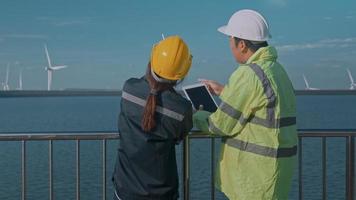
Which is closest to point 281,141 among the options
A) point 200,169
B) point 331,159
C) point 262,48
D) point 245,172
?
point 245,172

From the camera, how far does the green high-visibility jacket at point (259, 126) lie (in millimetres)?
2582

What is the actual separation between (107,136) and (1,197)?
33.9 feet

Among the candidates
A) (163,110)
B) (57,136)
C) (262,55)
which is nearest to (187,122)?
(163,110)

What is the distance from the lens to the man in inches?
102

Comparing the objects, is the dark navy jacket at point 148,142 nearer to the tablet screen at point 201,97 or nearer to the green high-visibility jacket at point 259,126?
the green high-visibility jacket at point 259,126

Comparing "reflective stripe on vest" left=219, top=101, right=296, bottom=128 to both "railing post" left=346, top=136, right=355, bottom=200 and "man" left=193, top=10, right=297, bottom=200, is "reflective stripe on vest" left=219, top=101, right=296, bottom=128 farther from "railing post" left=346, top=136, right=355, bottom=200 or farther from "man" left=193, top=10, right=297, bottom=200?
"railing post" left=346, top=136, right=355, bottom=200

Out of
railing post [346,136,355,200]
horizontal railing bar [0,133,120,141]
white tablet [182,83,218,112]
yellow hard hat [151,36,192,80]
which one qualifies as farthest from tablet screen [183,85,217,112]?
railing post [346,136,355,200]

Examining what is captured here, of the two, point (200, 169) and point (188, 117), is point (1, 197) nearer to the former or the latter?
point (200, 169)

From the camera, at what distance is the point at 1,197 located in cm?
1324

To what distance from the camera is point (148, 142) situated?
8.73 ft

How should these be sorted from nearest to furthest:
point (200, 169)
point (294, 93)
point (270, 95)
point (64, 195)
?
point (270, 95) → point (294, 93) → point (200, 169) → point (64, 195)

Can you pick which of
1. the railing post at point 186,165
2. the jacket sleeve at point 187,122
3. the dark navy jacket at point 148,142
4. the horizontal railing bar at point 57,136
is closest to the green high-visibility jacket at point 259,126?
the jacket sleeve at point 187,122

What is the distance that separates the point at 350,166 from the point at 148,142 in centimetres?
241

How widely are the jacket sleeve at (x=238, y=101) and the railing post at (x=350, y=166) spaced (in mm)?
2006
